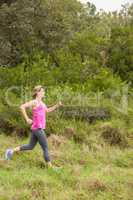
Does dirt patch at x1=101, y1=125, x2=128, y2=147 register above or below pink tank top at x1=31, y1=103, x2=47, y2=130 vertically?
below

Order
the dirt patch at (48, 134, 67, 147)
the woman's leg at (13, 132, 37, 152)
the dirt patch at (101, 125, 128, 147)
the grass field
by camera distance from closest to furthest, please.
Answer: the grass field, the woman's leg at (13, 132, 37, 152), the dirt patch at (48, 134, 67, 147), the dirt patch at (101, 125, 128, 147)

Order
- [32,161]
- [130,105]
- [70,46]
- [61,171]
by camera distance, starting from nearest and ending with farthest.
Answer: [61,171] < [32,161] < [130,105] < [70,46]

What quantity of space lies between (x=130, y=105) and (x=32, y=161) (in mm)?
4931

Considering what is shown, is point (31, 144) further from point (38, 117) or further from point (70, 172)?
point (70, 172)

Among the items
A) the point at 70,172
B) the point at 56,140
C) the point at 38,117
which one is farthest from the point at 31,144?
the point at 56,140

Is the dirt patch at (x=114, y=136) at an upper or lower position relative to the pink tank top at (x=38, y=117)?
lower

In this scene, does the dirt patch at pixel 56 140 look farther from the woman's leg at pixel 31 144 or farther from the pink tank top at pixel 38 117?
the pink tank top at pixel 38 117

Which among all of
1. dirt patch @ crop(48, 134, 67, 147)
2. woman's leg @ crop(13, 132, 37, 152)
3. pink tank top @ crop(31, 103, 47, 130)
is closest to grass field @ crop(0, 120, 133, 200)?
dirt patch @ crop(48, 134, 67, 147)

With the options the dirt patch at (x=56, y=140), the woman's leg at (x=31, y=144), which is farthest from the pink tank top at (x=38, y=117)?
the dirt patch at (x=56, y=140)

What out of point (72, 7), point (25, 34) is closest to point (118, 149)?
point (25, 34)

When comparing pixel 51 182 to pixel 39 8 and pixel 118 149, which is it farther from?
pixel 39 8

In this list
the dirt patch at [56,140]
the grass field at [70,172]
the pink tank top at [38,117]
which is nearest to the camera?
the grass field at [70,172]

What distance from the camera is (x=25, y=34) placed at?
19.0 metres

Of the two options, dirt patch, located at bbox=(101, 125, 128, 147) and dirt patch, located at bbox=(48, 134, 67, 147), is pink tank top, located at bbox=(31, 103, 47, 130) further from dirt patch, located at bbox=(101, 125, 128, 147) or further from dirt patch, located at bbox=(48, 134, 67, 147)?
dirt patch, located at bbox=(101, 125, 128, 147)
